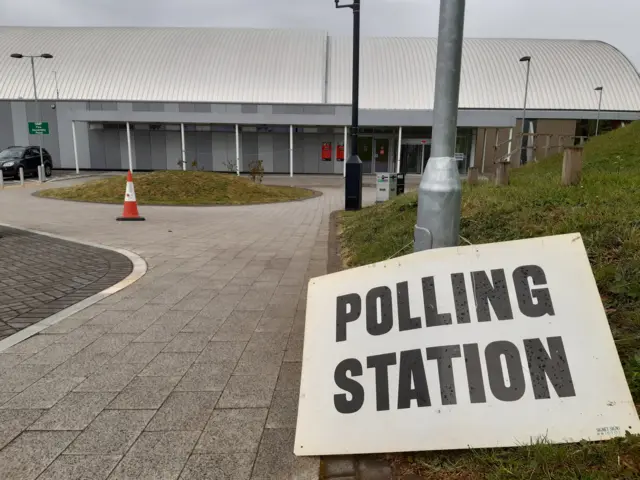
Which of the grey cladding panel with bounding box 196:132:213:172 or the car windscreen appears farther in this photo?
the grey cladding panel with bounding box 196:132:213:172

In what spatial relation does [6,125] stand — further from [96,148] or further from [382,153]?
[382,153]

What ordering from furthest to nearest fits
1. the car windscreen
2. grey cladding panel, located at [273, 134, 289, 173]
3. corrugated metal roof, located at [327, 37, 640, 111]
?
1. corrugated metal roof, located at [327, 37, 640, 111]
2. grey cladding panel, located at [273, 134, 289, 173]
3. the car windscreen

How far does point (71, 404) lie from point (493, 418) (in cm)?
271

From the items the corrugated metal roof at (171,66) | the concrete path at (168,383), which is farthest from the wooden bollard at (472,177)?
the corrugated metal roof at (171,66)

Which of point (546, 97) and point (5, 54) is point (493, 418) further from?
point (5, 54)

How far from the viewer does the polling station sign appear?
7.54 feet

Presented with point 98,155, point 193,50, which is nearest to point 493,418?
point 98,155

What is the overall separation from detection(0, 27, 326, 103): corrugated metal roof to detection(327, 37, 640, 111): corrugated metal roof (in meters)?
3.55

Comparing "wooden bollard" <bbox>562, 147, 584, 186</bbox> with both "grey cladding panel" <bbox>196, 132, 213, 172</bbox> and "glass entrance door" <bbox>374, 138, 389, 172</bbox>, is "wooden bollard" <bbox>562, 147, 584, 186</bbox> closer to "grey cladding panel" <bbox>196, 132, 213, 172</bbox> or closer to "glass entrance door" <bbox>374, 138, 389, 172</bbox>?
"glass entrance door" <bbox>374, 138, 389, 172</bbox>

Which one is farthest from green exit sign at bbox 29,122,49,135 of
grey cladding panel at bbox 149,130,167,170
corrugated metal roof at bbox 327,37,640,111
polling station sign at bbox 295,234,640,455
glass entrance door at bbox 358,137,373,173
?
polling station sign at bbox 295,234,640,455

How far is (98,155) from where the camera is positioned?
36469 millimetres

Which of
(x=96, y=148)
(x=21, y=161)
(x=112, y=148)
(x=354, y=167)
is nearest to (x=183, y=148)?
(x=112, y=148)

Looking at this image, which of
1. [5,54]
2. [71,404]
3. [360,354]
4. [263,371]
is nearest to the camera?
[360,354]

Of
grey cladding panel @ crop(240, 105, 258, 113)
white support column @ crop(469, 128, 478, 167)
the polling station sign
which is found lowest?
the polling station sign
